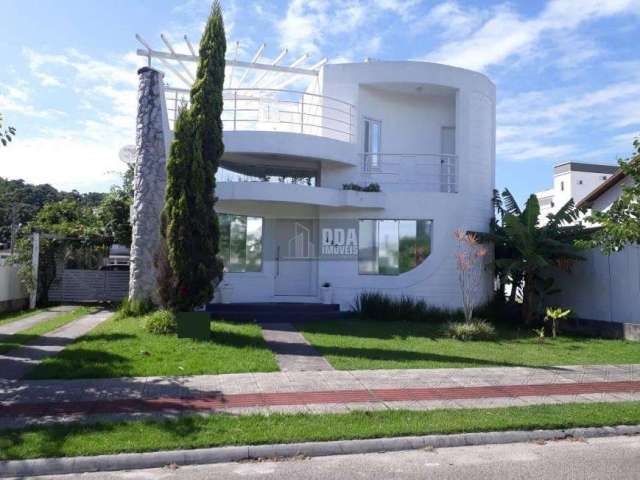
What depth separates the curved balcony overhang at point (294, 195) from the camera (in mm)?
16422

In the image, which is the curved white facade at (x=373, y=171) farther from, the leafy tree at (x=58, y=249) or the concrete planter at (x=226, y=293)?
the leafy tree at (x=58, y=249)

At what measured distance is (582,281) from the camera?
1667 cm

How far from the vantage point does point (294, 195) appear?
1662 cm

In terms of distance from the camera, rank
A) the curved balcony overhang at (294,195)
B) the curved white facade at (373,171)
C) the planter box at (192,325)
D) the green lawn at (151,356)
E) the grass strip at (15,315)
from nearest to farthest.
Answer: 1. the green lawn at (151,356)
2. the planter box at (192,325)
3. the grass strip at (15,315)
4. the curved balcony overhang at (294,195)
5. the curved white facade at (373,171)

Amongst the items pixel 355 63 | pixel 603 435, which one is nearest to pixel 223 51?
pixel 355 63

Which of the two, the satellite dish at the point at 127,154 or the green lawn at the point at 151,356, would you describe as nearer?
the green lawn at the point at 151,356

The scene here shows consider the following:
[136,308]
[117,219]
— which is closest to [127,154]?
[117,219]

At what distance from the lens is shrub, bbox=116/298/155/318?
15.3 metres

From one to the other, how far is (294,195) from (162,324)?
5859 mm

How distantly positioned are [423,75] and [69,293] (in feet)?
47.6

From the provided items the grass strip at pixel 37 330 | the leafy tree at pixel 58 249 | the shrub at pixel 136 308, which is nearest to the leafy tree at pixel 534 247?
the shrub at pixel 136 308

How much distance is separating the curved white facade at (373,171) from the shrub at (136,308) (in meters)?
2.67

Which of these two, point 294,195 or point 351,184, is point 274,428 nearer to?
point 294,195

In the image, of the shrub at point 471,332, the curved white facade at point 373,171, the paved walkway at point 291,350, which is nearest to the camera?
the paved walkway at point 291,350
